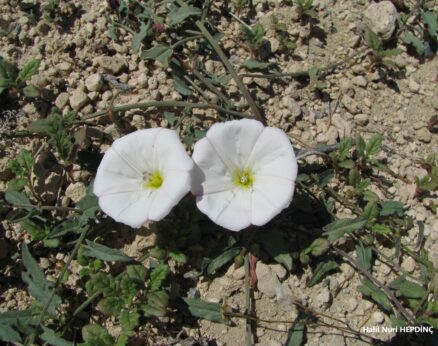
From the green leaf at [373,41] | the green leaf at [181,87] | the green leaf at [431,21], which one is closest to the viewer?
the green leaf at [181,87]

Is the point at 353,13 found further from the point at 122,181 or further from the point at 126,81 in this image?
the point at 122,181

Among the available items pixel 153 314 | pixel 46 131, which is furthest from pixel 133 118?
pixel 153 314

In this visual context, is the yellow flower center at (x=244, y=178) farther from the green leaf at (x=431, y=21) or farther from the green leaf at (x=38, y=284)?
the green leaf at (x=431, y=21)

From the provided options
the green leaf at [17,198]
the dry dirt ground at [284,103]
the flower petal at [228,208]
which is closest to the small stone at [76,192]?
the dry dirt ground at [284,103]

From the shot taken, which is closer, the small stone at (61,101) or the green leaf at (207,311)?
the green leaf at (207,311)

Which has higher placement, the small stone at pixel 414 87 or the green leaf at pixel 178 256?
the small stone at pixel 414 87

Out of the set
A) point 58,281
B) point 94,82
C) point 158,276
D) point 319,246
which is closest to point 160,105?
point 94,82
